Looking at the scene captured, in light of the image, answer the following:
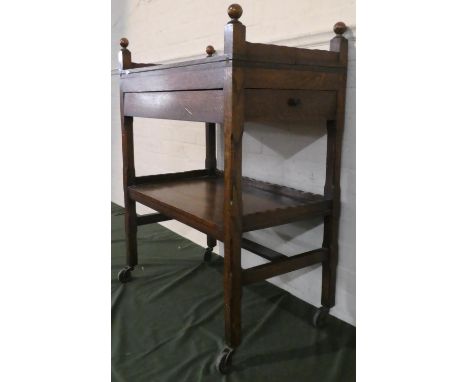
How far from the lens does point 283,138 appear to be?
66.2 inches

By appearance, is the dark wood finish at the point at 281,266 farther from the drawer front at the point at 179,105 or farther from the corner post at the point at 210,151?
the corner post at the point at 210,151

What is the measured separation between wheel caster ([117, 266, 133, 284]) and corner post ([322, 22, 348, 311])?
2.84 ft

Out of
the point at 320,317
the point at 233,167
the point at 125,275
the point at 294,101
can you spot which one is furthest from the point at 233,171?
the point at 125,275

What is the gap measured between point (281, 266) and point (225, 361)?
34cm

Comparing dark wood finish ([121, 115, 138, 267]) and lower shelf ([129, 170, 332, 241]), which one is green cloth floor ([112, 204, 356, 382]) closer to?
dark wood finish ([121, 115, 138, 267])

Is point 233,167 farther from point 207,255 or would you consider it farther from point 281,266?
point 207,255

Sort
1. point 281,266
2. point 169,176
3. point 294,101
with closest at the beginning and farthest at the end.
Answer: point 294,101 → point 281,266 → point 169,176

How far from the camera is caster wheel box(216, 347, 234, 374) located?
4.17ft

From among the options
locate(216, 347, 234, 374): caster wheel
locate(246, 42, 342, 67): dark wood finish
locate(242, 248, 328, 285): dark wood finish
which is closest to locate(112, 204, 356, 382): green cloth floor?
locate(216, 347, 234, 374): caster wheel

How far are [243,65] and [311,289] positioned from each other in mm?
924

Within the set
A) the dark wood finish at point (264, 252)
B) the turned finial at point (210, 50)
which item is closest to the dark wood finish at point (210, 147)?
the turned finial at point (210, 50)

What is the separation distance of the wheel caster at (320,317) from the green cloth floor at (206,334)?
1.0 inches

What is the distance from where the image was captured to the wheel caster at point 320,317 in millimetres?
1508
